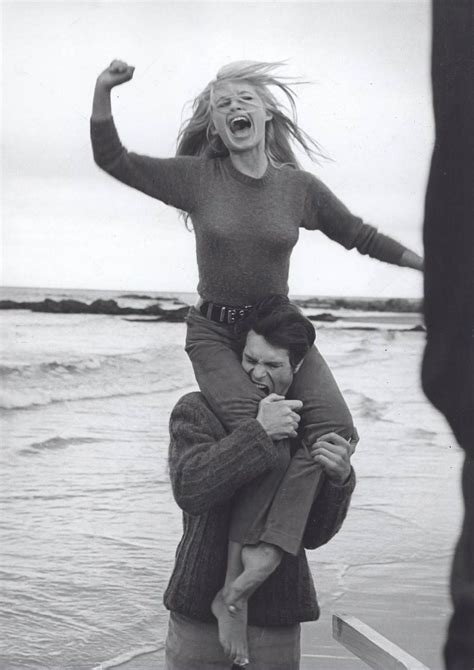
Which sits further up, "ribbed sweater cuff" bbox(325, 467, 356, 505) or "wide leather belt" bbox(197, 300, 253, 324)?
"wide leather belt" bbox(197, 300, 253, 324)

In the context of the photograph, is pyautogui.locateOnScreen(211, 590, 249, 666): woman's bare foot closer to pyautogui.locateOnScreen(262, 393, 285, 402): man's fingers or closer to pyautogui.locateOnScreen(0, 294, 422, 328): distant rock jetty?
pyautogui.locateOnScreen(262, 393, 285, 402): man's fingers

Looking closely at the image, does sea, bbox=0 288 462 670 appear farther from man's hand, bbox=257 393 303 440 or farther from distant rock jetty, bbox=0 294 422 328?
man's hand, bbox=257 393 303 440

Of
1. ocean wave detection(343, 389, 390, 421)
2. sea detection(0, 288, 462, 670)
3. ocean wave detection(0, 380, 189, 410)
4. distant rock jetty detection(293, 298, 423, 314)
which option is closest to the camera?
distant rock jetty detection(293, 298, 423, 314)

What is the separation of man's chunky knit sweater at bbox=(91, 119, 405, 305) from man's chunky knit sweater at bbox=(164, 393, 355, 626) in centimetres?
26

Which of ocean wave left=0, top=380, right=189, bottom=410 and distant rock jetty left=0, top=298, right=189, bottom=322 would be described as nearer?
distant rock jetty left=0, top=298, right=189, bottom=322

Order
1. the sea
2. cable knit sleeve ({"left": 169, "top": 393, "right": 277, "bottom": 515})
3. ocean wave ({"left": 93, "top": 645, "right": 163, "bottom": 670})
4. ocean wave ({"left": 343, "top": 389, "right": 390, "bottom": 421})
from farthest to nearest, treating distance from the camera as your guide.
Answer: ocean wave ({"left": 343, "top": 389, "right": 390, "bottom": 421}) → the sea → ocean wave ({"left": 93, "top": 645, "right": 163, "bottom": 670}) → cable knit sleeve ({"left": 169, "top": 393, "right": 277, "bottom": 515})

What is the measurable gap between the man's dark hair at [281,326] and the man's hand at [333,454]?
167mm

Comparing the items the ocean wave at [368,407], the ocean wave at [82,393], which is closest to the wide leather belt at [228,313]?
the ocean wave at [368,407]

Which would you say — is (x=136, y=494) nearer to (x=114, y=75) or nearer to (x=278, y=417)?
(x=278, y=417)

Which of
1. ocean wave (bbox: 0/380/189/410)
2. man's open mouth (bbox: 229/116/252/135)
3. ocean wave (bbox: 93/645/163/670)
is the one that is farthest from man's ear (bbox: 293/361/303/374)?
ocean wave (bbox: 0/380/189/410)

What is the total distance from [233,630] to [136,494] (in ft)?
9.15

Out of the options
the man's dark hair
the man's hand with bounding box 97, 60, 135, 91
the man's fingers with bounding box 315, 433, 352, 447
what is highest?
the man's hand with bounding box 97, 60, 135, 91

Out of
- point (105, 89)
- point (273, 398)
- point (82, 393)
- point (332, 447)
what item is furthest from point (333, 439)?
point (82, 393)

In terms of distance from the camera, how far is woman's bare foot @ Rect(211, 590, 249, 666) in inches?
94.6
